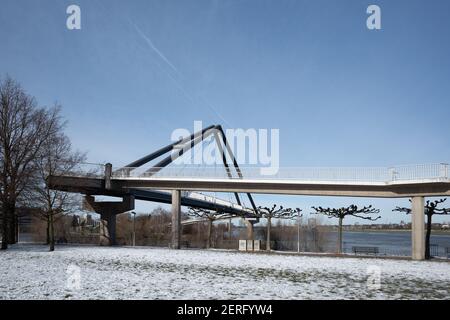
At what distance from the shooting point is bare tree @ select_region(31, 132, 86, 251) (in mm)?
27188

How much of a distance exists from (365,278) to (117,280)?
932 cm

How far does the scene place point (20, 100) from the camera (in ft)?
92.8

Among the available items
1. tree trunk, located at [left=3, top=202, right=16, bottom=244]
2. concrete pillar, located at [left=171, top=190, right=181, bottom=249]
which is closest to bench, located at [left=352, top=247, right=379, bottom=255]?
concrete pillar, located at [left=171, top=190, right=181, bottom=249]

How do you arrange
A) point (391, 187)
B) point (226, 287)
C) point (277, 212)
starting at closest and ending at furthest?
1. point (226, 287)
2. point (391, 187)
3. point (277, 212)

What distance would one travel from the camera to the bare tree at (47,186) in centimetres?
2719

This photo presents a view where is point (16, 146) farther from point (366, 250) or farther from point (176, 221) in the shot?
point (366, 250)

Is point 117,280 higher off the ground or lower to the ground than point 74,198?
lower

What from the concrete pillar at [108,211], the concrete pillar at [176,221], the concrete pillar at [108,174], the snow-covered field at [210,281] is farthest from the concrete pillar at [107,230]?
the snow-covered field at [210,281]

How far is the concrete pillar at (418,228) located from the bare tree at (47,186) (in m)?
24.5

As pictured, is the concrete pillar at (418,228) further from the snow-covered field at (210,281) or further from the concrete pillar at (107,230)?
the concrete pillar at (107,230)

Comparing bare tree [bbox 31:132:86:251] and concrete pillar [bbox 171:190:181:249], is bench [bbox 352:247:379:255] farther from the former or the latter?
bare tree [bbox 31:132:86:251]
